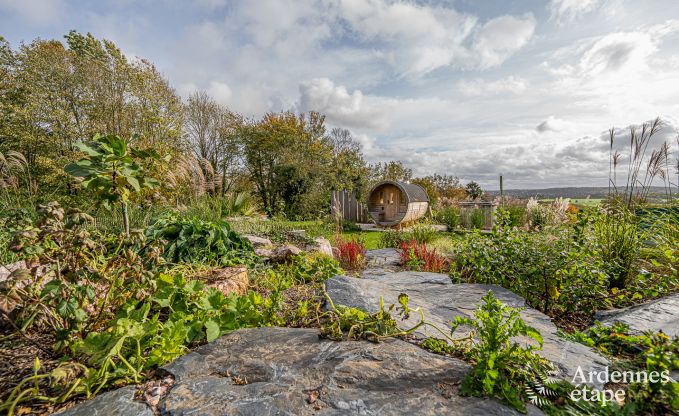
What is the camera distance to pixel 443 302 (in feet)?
8.01

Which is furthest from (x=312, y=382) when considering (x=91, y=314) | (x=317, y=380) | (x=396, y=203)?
(x=396, y=203)

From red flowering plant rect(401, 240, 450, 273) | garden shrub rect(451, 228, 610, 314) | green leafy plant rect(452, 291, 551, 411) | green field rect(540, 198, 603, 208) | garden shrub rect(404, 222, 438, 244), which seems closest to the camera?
green leafy plant rect(452, 291, 551, 411)

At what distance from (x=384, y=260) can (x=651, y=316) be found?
116 inches

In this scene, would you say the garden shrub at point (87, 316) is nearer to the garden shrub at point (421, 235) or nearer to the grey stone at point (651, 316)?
the grey stone at point (651, 316)

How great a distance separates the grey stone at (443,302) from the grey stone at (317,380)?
0.42 m

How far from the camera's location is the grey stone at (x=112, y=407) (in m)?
1.05

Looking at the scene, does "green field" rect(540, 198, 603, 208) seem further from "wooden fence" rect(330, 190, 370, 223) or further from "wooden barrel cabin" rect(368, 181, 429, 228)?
"wooden fence" rect(330, 190, 370, 223)

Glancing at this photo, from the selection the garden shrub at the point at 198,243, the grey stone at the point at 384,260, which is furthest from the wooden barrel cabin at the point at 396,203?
the garden shrub at the point at 198,243

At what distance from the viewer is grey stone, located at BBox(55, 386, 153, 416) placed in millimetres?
1053

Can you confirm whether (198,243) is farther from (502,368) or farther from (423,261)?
(502,368)

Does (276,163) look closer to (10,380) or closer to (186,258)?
(186,258)

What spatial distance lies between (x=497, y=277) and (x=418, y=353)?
205 cm

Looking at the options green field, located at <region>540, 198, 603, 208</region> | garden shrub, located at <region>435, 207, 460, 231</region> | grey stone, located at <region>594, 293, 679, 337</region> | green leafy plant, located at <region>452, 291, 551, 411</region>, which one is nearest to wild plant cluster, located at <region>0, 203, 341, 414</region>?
green leafy plant, located at <region>452, 291, 551, 411</region>

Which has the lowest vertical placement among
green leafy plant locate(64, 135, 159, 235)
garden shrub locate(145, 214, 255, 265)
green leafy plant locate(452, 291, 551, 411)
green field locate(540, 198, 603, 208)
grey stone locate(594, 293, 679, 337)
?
grey stone locate(594, 293, 679, 337)
